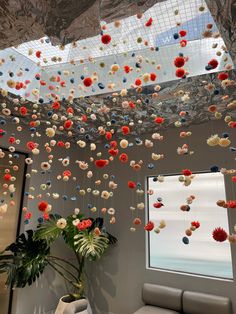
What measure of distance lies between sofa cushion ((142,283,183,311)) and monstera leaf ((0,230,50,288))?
1593 mm

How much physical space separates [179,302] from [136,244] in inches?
41.4

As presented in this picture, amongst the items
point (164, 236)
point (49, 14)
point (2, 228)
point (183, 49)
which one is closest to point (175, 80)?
point (183, 49)

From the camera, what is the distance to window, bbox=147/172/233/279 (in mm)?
3570

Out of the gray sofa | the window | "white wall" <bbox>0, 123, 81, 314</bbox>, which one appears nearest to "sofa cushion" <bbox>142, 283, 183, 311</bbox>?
the gray sofa

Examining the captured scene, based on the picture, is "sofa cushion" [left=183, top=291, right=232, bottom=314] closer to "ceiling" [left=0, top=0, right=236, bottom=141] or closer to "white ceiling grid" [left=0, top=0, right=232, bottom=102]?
"ceiling" [left=0, top=0, right=236, bottom=141]

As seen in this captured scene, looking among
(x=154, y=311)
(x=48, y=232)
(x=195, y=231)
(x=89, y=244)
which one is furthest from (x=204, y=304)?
(x=48, y=232)

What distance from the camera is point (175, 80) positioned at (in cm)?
271

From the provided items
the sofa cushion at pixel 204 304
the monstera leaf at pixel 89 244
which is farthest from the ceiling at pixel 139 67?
the sofa cushion at pixel 204 304

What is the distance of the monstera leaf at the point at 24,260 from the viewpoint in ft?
10.7

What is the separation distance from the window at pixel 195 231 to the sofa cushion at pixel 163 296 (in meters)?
0.35

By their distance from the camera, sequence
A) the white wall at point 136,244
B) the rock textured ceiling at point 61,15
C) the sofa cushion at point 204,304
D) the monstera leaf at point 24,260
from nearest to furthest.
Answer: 1. the rock textured ceiling at point 61,15
2. the sofa cushion at point 204,304
3. the monstera leaf at point 24,260
4. the white wall at point 136,244

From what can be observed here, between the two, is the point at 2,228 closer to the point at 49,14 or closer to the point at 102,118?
the point at 102,118

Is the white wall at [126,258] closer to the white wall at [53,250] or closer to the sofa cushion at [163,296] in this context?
the white wall at [53,250]

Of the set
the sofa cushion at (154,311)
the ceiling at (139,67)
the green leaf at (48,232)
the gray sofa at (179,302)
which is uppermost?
the ceiling at (139,67)
